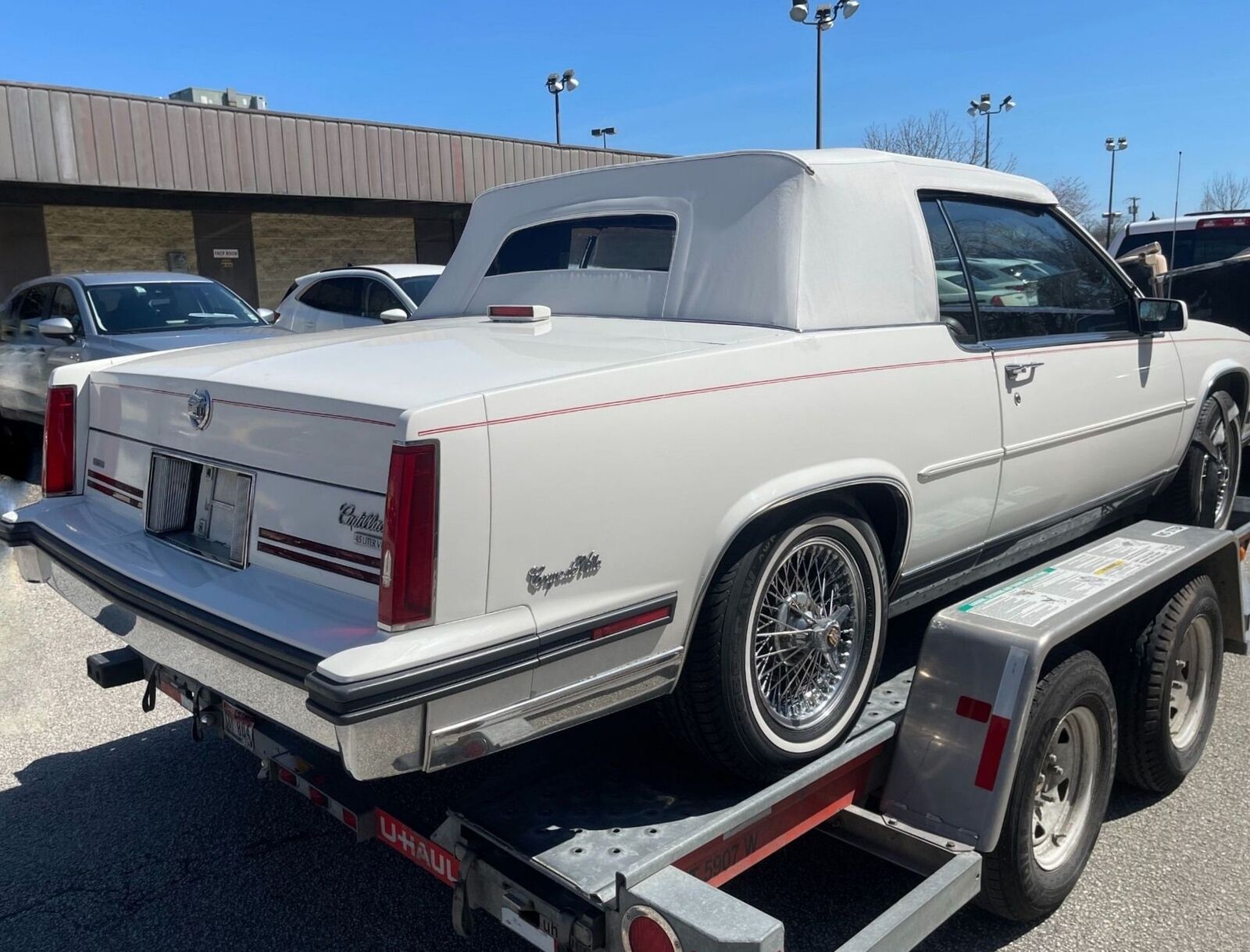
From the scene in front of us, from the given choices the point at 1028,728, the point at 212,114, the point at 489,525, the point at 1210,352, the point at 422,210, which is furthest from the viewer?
the point at 422,210

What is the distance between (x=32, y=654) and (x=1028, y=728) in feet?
15.3

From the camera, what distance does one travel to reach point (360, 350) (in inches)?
112


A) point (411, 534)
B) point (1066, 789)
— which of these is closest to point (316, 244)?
point (1066, 789)

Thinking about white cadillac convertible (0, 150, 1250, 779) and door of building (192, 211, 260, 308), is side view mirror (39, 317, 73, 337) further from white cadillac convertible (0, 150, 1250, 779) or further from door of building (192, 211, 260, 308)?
door of building (192, 211, 260, 308)

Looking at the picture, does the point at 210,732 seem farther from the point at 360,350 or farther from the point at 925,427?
the point at 925,427

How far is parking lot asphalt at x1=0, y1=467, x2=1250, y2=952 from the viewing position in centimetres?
299

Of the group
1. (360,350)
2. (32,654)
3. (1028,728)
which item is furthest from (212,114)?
(1028,728)

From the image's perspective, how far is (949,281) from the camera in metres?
3.49

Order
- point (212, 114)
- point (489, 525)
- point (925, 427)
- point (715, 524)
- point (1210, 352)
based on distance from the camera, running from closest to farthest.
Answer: point (489, 525)
point (715, 524)
point (925, 427)
point (1210, 352)
point (212, 114)

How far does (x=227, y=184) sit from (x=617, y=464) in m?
16.5

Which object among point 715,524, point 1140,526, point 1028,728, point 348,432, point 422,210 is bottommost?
point 1028,728

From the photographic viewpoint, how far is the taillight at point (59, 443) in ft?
10.9

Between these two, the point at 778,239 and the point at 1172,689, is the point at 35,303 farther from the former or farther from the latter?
the point at 1172,689

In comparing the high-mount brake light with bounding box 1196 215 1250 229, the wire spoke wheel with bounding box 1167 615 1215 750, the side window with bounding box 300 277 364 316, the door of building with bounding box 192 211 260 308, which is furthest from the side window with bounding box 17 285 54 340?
the high-mount brake light with bounding box 1196 215 1250 229
